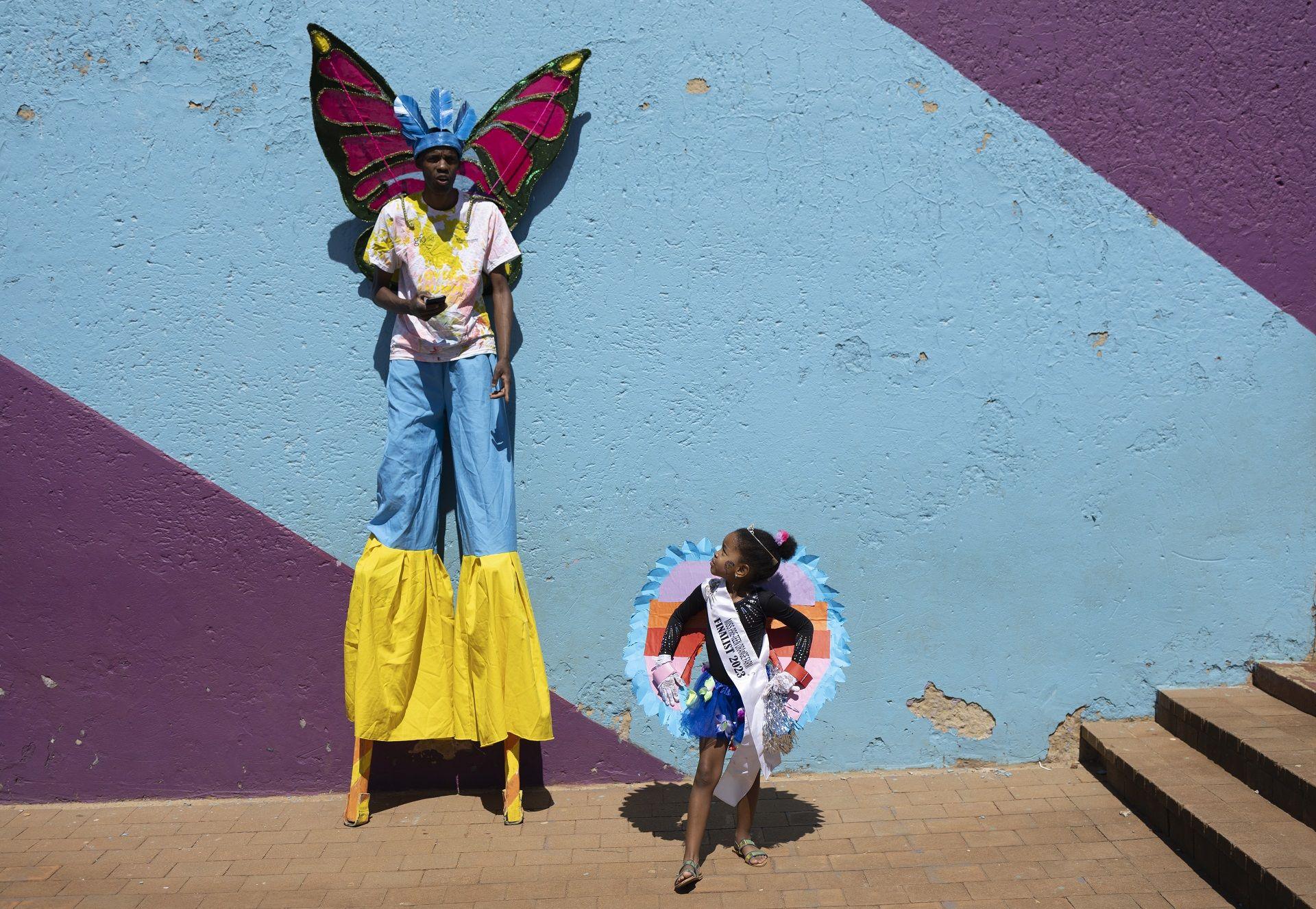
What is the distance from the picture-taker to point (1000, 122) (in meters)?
4.88

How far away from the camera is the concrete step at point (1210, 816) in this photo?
376 cm

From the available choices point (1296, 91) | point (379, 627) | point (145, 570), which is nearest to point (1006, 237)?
point (1296, 91)

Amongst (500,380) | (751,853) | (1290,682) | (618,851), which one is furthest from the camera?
(1290,682)

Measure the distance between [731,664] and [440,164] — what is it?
2.21 metres

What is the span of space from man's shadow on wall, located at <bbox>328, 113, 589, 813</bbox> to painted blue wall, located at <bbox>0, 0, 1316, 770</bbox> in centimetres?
4

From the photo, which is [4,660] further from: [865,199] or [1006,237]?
[1006,237]

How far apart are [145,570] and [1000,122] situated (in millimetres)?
4037

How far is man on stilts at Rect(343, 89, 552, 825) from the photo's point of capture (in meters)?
4.63

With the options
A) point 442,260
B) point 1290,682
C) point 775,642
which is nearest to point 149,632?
point 442,260

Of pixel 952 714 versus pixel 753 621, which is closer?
pixel 753 621

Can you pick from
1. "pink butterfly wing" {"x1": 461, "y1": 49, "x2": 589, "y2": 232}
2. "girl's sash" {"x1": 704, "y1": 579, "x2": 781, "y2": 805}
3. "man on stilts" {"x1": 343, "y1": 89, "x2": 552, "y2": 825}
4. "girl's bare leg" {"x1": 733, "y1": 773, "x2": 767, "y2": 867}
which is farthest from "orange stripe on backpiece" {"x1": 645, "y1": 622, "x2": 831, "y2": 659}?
"pink butterfly wing" {"x1": 461, "y1": 49, "x2": 589, "y2": 232}

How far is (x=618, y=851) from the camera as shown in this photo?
4449 millimetres

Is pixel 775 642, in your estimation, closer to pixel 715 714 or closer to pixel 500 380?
pixel 715 714

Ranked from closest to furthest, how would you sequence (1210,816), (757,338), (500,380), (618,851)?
(1210,816) → (618,851) → (500,380) → (757,338)
